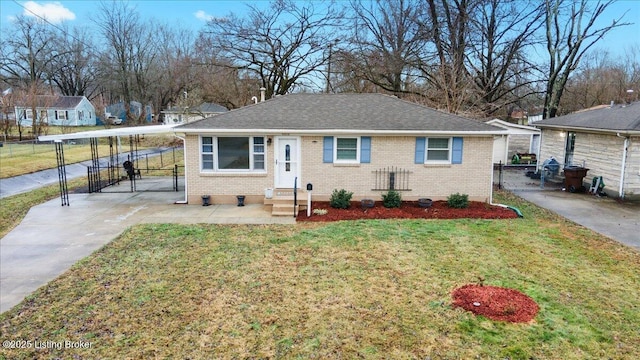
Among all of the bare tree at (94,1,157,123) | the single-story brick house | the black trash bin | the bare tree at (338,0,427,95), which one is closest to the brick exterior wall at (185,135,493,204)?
the single-story brick house

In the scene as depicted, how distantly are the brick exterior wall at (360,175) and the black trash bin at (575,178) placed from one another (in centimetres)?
497

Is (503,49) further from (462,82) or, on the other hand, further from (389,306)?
(389,306)

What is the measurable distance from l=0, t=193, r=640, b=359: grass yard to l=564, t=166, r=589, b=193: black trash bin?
6.79 metres

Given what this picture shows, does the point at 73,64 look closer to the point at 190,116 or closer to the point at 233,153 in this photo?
the point at 190,116

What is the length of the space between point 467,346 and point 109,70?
61.6m

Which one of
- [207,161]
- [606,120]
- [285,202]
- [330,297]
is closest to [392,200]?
[285,202]

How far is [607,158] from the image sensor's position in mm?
15422

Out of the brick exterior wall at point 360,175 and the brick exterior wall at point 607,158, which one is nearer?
the brick exterior wall at point 360,175

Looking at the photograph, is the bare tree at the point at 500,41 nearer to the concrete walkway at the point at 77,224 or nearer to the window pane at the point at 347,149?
the window pane at the point at 347,149

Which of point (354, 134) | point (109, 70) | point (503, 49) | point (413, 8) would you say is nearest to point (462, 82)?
point (503, 49)

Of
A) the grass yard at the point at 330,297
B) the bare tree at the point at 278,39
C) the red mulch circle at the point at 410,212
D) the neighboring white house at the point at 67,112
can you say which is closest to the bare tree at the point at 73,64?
the neighboring white house at the point at 67,112

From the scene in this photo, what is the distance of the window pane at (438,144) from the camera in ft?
44.2

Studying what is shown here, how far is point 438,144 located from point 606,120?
816cm

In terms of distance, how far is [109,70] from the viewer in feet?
182
